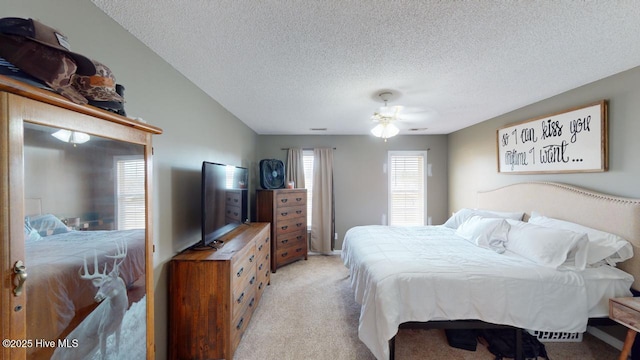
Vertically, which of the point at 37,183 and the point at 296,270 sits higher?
the point at 37,183

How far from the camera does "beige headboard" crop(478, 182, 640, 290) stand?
1.80 m

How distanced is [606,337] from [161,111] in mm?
4179

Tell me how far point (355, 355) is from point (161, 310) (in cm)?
157

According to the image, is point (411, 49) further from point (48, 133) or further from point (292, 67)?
point (48, 133)

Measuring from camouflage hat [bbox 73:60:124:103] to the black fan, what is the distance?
296 centimetres

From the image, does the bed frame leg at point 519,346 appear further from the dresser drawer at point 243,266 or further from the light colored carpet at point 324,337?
the dresser drawer at point 243,266

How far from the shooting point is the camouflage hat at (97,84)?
2.65ft

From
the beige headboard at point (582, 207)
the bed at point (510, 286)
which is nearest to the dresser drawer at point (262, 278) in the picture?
the bed at point (510, 286)

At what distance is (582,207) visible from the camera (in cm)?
214

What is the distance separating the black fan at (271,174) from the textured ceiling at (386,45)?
4.85 feet

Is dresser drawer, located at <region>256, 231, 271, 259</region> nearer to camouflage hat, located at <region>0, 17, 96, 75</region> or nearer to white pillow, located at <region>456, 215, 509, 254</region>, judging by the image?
camouflage hat, located at <region>0, 17, 96, 75</region>

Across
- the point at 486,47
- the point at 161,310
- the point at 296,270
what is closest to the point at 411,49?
the point at 486,47

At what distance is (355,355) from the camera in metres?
1.91

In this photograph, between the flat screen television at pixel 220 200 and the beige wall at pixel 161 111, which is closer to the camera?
the beige wall at pixel 161 111
